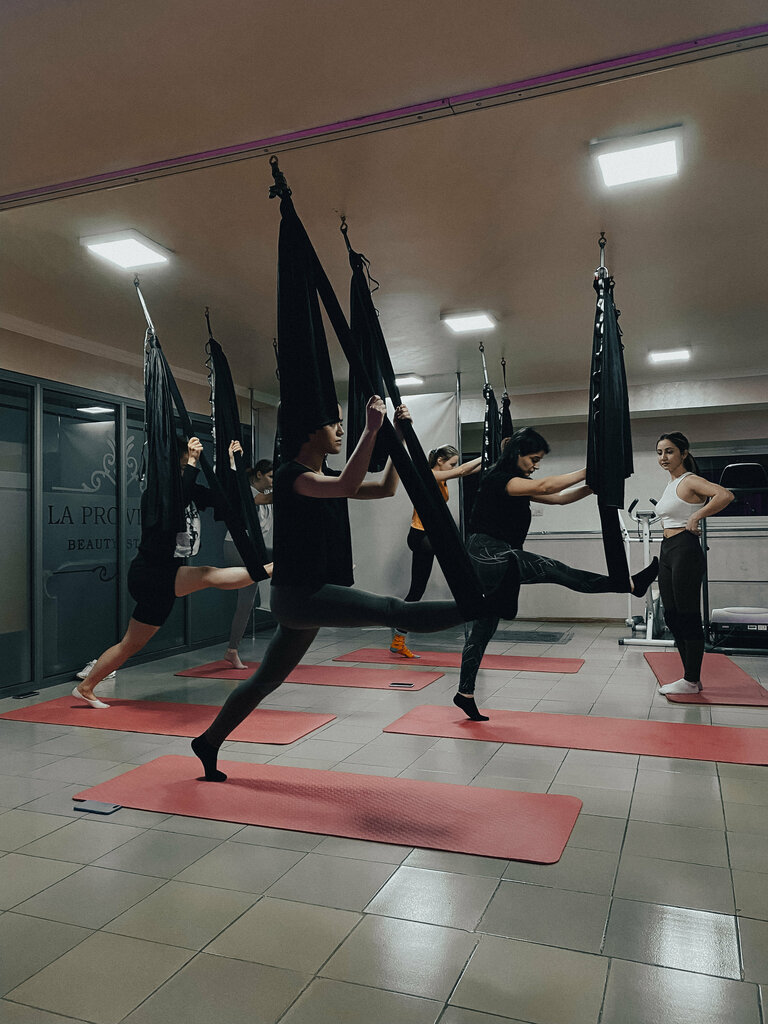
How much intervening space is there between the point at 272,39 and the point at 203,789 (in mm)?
2636

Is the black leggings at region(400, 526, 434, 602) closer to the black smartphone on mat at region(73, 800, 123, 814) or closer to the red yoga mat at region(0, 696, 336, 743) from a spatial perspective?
the red yoga mat at region(0, 696, 336, 743)

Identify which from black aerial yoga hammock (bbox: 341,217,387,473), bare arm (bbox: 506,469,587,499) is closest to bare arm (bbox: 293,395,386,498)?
black aerial yoga hammock (bbox: 341,217,387,473)

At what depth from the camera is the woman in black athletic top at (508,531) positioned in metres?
3.69

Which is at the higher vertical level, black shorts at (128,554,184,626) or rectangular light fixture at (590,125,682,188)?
rectangular light fixture at (590,125,682,188)

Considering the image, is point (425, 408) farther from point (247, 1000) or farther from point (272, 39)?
point (247, 1000)

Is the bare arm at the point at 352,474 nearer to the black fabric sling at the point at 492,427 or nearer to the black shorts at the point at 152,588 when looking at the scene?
the black shorts at the point at 152,588

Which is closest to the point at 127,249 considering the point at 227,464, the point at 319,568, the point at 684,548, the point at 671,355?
the point at 227,464

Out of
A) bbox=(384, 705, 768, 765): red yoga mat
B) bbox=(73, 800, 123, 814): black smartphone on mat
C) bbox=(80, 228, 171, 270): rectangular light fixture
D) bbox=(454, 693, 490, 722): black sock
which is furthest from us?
bbox=(454, 693, 490, 722): black sock

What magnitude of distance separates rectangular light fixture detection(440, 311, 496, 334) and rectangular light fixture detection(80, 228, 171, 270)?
2.08 metres

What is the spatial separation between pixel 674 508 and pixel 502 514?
52.6 inches

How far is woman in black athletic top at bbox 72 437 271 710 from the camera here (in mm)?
4488

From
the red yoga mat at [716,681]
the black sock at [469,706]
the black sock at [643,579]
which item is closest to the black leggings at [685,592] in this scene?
the red yoga mat at [716,681]

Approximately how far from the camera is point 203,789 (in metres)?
3.05

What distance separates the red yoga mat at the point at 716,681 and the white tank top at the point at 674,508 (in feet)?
3.47
